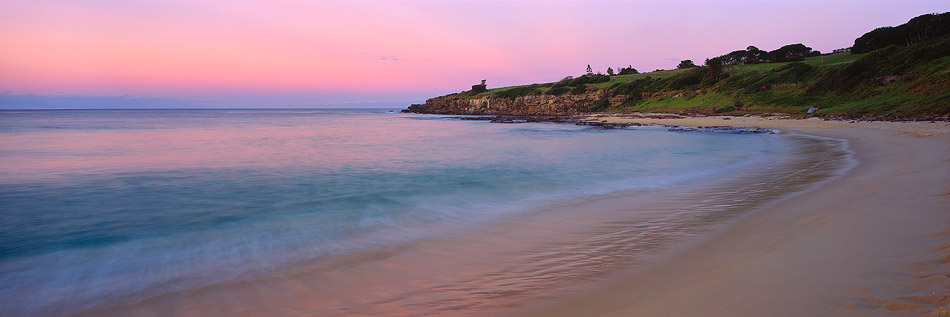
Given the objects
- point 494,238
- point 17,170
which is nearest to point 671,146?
point 494,238

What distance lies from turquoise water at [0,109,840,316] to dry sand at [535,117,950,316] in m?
3.15

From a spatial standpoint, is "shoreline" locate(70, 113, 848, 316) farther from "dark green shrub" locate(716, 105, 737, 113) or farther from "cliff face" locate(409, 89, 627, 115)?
"cliff face" locate(409, 89, 627, 115)

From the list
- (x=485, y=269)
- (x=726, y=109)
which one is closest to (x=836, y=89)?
(x=726, y=109)

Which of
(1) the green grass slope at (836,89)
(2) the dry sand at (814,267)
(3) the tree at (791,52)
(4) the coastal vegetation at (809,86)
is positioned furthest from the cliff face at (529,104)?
(2) the dry sand at (814,267)

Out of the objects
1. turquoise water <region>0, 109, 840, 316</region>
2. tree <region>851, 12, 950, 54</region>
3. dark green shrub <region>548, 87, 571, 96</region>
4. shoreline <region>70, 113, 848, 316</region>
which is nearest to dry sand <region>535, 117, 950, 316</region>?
shoreline <region>70, 113, 848, 316</region>

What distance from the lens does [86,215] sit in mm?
7035

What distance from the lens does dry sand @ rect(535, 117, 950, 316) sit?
92.7 inches

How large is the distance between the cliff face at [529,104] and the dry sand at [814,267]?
177ft

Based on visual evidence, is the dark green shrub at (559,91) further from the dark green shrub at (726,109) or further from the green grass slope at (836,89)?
the dark green shrub at (726,109)

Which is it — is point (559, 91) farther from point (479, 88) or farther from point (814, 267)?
point (814, 267)

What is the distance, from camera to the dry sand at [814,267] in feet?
7.72

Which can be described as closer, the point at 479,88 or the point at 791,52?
the point at 791,52

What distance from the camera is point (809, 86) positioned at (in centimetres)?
3331

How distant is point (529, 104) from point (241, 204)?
63617 mm
